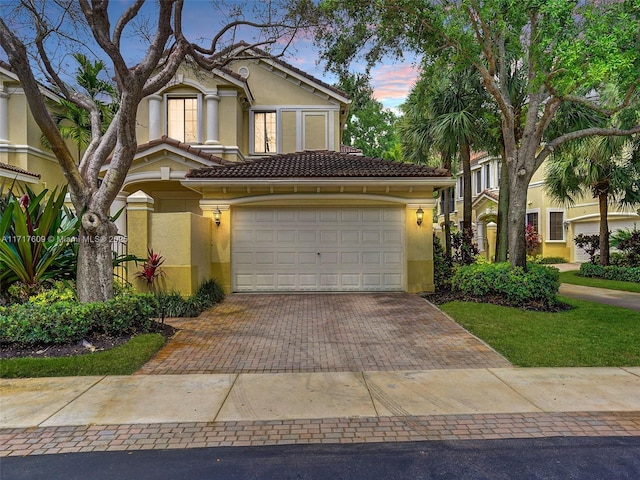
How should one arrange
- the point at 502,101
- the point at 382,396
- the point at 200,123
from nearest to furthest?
1. the point at 382,396
2. the point at 502,101
3. the point at 200,123

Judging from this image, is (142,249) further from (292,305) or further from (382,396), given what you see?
(382,396)

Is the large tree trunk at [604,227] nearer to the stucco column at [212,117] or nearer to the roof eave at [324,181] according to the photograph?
the roof eave at [324,181]

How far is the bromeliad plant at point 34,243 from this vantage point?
7.16 m

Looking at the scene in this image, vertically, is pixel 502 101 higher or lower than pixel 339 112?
lower

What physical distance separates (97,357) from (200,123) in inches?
438

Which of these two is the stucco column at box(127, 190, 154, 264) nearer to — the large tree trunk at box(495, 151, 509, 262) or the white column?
the white column

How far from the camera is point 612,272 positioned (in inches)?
647

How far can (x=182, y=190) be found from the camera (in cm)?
1543

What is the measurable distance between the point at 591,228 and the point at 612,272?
27.0 ft

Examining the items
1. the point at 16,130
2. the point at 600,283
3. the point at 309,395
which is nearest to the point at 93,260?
the point at 309,395

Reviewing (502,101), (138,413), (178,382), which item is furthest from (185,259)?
(502,101)

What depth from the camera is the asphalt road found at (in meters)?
3.41

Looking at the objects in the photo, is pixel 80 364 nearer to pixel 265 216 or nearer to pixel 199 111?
pixel 265 216

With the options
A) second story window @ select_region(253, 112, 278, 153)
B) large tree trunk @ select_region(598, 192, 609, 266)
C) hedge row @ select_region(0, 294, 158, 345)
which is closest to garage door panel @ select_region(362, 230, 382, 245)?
second story window @ select_region(253, 112, 278, 153)
